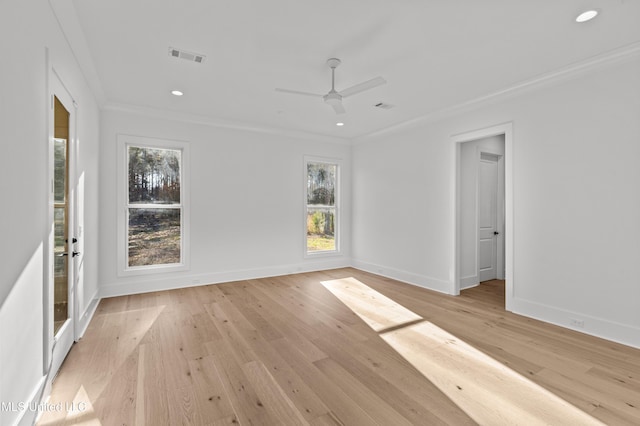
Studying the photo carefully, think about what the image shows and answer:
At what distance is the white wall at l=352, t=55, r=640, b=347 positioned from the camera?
2.96 metres

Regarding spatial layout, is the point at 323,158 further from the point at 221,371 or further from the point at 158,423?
the point at 158,423

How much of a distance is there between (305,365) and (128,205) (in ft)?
12.2

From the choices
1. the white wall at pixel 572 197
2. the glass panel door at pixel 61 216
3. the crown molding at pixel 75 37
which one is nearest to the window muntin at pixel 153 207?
the crown molding at pixel 75 37

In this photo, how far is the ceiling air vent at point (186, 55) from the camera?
9.75 feet

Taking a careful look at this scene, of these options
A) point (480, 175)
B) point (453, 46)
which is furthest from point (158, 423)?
point (480, 175)

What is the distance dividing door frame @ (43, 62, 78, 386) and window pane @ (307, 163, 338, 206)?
13.2 feet

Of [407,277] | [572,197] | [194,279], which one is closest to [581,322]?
[572,197]

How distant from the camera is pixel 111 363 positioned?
8.41ft

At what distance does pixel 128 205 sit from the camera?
15.1 ft

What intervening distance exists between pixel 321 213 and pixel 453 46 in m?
4.11

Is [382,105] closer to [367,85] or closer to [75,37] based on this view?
[367,85]

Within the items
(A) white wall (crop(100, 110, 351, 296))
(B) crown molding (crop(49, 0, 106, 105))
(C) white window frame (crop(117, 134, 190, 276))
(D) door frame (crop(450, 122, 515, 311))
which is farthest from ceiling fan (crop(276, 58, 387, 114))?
(C) white window frame (crop(117, 134, 190, 276))

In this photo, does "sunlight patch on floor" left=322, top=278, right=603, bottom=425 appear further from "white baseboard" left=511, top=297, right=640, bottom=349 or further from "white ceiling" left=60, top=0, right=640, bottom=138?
"white ceiling" left=60, top=0, right=640, bottom=138

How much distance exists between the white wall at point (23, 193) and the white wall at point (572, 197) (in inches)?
182
